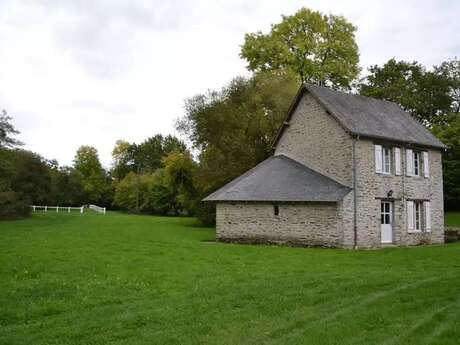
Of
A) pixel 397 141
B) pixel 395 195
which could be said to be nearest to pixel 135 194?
pixel 395 195

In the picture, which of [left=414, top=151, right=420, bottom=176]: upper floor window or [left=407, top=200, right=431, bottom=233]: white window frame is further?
[left=414, top=151, right=420, bottom=176]: upper floor window

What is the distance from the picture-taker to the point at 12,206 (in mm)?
41531

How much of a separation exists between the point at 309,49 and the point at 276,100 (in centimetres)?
962

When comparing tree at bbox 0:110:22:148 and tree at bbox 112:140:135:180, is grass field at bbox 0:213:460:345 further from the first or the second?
tree at bbox 112:140:135:180

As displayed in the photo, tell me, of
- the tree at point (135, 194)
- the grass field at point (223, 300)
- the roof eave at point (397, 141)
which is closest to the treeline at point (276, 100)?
the roof eave at point (397, 141)

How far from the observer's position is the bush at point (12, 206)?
39.8 meters

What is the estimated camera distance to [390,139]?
24.5 metres

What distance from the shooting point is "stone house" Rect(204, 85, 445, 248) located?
22.9m

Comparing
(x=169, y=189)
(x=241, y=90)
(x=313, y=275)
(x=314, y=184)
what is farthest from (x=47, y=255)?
(x=169, y=189)

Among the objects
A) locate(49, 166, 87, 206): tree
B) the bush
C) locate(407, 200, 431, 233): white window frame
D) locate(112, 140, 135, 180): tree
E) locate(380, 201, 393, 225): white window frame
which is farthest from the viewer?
locate(112, 140, 135, 180): tree

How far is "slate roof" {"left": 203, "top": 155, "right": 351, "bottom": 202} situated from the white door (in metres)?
2.85

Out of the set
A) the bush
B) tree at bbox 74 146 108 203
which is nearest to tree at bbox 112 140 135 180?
tree at bbox 74 146 108 203

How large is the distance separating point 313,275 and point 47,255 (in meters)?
8.52

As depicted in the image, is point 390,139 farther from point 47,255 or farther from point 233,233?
point 47,255
